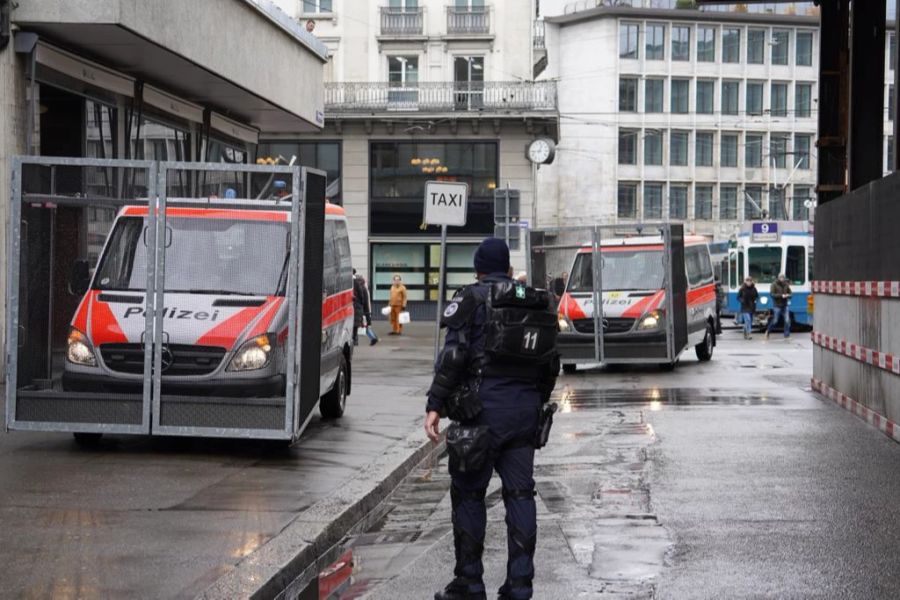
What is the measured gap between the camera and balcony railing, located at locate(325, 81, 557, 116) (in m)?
45.5

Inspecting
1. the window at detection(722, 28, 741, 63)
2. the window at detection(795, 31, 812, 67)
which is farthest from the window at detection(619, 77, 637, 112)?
the window at detection(795, 31, 812, 67)

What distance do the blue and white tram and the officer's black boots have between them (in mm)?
38083

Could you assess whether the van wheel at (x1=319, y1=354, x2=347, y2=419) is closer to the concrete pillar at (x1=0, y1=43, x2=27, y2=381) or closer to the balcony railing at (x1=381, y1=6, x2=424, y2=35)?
the concrete pillar at (x1=0, y1=43, x2=27, y2=381)

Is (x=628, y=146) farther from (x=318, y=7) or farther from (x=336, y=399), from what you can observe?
(x=336, y=399)

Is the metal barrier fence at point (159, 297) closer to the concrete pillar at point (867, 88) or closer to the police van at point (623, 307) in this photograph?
the concrete pillar at point (867, 88)

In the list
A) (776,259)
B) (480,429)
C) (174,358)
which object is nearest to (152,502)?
(174,358)

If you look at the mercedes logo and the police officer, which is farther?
the mercedes logo

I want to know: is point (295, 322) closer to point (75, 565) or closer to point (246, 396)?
point (246, 396)

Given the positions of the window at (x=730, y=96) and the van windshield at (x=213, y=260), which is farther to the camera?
the window at (x=730, y=96)

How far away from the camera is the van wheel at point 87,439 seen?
39.9 feet

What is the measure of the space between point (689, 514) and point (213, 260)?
4.77m

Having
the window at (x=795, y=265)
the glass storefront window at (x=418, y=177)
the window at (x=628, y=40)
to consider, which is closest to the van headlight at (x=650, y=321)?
the window at (x=795, y=265)

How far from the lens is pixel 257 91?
2278 cm

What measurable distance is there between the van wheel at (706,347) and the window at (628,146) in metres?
58.1
